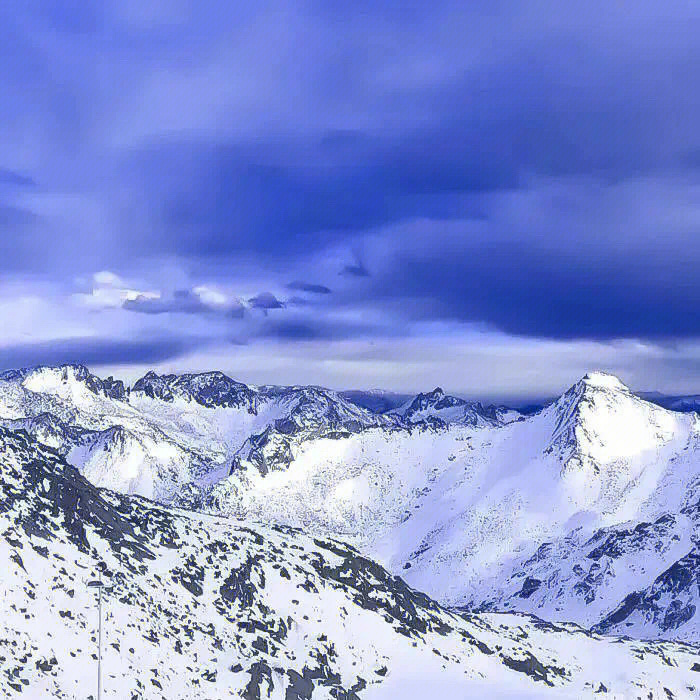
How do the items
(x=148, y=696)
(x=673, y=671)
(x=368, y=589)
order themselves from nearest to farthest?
1. (x=148, y=696)
2. (x=368, y=589)
3. (x=673, y=671)

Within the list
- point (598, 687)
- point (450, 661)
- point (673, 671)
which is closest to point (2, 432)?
point (450, 661)

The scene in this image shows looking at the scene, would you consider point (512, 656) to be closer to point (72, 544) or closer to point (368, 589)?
point (368, 589)

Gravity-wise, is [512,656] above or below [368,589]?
below

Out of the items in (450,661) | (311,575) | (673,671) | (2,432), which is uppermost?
(2,432)

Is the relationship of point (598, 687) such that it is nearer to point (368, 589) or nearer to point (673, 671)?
point (673, 671)

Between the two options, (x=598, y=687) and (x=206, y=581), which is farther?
(x=598, y=687)

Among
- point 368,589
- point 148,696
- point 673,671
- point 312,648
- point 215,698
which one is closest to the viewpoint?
point 148,696
